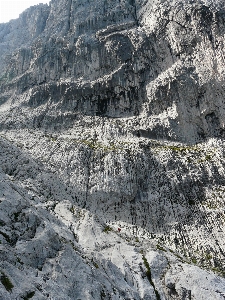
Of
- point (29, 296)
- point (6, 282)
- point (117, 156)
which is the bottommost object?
point (29, 296)

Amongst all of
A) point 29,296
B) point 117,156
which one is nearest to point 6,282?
point 29,296

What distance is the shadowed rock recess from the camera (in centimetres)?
2822

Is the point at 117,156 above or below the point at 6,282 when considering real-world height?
above

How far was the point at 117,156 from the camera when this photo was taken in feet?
212

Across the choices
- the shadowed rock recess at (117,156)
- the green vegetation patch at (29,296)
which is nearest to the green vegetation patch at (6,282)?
the shadowed rock recess at (117,156)

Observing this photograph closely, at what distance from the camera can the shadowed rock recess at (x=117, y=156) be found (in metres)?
28.2

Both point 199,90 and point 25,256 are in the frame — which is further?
point 199,90

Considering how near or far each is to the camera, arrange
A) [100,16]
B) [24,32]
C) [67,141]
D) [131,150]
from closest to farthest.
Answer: [131,150], [67,141], [100,16], [24,32]

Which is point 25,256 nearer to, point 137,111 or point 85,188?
point 85,188

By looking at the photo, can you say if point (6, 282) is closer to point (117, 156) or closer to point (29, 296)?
point (29, 296)

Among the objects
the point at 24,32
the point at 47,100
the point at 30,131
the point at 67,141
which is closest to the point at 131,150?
the point at 67,141

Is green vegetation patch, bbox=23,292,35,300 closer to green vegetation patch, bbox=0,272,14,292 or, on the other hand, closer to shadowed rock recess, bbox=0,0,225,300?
shadowed rock recess, bbox=0,0,225,300

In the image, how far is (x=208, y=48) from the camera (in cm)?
7494

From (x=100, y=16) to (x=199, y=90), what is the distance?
53.1m
